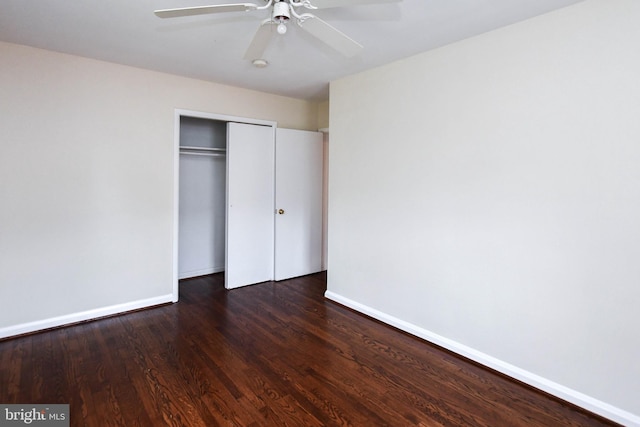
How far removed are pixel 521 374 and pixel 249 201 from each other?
126 inches

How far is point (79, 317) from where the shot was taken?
312 centimetres

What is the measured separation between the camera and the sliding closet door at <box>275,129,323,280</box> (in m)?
4.39

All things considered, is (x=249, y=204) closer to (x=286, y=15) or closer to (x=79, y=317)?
(x=79, y=317)

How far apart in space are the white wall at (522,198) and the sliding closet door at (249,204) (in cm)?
150

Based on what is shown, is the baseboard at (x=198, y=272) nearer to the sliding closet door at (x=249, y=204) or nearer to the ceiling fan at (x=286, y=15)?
the sliding closet door at (x=249, y=204)

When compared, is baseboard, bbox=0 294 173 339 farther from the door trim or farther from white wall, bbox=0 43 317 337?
the door trim

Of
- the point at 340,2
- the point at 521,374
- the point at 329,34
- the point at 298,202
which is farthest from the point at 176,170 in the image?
the point at 521,374

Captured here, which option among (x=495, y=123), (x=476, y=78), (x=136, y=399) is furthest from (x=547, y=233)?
(x=136, y=399)

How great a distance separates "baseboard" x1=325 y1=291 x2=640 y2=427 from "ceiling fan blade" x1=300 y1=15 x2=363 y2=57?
2307 millimetres

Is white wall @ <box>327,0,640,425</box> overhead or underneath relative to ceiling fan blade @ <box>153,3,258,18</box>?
underneath

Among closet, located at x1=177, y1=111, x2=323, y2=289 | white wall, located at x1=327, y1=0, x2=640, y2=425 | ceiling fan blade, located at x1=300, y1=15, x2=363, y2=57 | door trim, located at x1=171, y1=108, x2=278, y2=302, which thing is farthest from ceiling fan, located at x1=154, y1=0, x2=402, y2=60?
closet, located at x1=177, y1=111, x2=323, y2=289

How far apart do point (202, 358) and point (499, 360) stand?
7.19ft

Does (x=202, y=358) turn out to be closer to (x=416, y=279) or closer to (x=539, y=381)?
(x=416, y=279)

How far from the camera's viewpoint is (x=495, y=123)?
2381 mm
